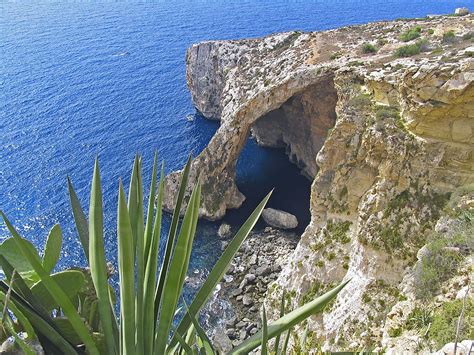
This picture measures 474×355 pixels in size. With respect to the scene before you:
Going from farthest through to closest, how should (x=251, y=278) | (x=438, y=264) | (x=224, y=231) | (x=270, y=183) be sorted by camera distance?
(x=270, y=183) < (x=224, y=231) < (x=251, y=278) < (x=438, y=264)

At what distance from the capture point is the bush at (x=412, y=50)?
27112 millimetres

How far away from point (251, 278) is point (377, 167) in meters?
11.1

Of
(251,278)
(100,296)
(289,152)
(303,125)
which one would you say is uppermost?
(100,296)

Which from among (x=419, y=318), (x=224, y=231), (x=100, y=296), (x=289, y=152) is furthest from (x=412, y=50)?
(x=100, y=296)

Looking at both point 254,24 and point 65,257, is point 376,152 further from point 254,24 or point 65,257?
point 254,24

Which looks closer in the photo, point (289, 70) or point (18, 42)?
point (289, 70)

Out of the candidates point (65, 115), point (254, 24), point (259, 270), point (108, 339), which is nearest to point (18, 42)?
point (65, 115)

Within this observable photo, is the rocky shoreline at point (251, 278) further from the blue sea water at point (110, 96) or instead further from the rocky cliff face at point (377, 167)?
the blue sea water at point (110, 96)

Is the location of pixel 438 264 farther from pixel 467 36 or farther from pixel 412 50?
pixel 467 36

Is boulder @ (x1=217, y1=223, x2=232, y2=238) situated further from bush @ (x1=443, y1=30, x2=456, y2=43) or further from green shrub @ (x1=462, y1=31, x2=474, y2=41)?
green shrub @ (x1=462, y1=31, x2=474, y2=41)

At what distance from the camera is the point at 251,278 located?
92.9 ft

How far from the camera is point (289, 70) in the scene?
110 ft

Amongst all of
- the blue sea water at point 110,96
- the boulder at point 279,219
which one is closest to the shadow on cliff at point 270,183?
the blue sea water at point 110,96

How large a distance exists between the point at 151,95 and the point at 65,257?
29.1 m
